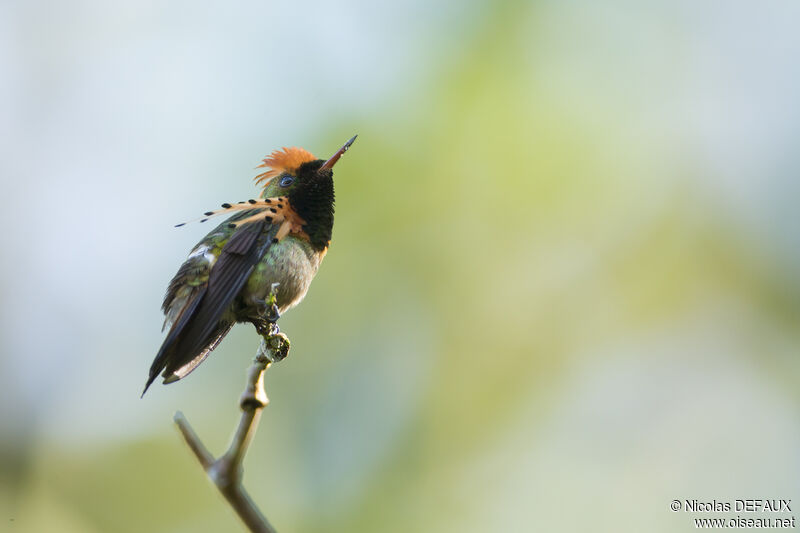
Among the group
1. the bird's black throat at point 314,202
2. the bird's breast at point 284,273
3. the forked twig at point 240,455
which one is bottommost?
the forked twig at point 240,455

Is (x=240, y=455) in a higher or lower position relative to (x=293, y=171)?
lower

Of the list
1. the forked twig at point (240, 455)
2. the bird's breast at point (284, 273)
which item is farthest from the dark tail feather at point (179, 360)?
the forked twig at point (240, 455)

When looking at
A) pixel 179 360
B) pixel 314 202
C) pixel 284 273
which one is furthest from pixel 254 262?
pixel 179 360

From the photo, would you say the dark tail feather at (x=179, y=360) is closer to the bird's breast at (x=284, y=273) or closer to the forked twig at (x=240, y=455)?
the bird's breast at (x=284, y=273)

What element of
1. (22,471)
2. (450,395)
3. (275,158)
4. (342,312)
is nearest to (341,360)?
(342,312)

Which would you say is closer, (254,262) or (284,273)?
(254,262)

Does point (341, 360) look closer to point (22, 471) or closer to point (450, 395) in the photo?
point (450, 395)

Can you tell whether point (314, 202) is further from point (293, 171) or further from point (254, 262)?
point (254, 262)

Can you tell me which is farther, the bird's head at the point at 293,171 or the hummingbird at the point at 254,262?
the bird's head at the point at 293,171
